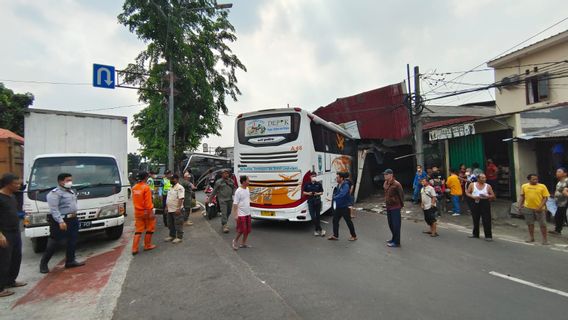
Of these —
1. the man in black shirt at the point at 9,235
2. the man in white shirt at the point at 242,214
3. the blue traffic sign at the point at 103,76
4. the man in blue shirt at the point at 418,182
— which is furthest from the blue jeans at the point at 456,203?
the blue traffic sign at the point at 103,76

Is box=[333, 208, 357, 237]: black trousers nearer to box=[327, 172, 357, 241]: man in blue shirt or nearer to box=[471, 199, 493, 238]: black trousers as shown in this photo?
box=[327, 172, 357, 241]: man in blue shirt

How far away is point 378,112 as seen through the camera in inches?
686

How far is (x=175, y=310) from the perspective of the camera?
3.89 metres

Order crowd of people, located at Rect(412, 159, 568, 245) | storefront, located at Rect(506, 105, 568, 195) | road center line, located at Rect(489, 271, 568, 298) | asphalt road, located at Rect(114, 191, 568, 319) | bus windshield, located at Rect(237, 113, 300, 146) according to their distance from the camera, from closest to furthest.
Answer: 1. asphalt road, located at Rect(114, 191, 568, 319)
2. road center line, located at Rect(489, 271, 568, 298)
3. crowd of people, located at Rect(412, 159, 568, 245)
4. bus windshield, located at Rect(237, 113, 300, 146)
5. storefront, located at Rect(506, 105, 568, 195)

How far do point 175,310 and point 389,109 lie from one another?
51.0 feet

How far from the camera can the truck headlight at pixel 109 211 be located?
7.23 m

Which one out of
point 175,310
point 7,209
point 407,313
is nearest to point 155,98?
point 7,209

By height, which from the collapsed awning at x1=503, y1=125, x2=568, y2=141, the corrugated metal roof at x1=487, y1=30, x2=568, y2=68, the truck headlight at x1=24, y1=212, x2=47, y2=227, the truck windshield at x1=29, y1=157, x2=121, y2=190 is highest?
the corrugated metal roof at x1=487, y1=30, x2=568, y2=68

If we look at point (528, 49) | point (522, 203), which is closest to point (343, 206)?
point (522, 203)

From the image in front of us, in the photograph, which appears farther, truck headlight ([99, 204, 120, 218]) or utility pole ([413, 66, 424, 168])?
utility pole ([413, 66, 424, 168])

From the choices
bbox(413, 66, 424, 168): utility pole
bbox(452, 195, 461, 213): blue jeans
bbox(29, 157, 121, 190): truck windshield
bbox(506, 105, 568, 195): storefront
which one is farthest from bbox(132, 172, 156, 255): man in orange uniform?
bbox(506, 105, 568, 195): storefront

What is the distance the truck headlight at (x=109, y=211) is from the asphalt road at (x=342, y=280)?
146 cm

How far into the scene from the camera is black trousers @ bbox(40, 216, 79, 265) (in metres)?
5.69

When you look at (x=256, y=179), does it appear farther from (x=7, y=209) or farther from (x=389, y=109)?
(x=389, y=109)
